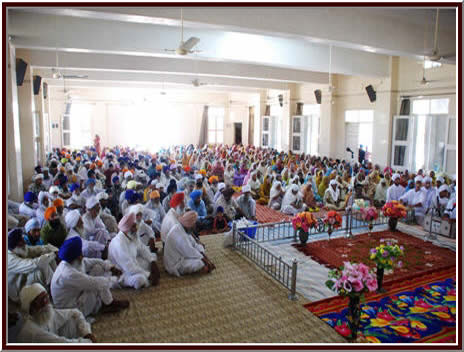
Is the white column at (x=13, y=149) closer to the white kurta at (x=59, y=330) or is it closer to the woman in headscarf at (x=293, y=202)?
the white kurta at (x=59, y=330)

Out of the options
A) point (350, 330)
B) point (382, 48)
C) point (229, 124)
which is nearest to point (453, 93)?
point (382, 48)

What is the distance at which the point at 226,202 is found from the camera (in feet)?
24.8

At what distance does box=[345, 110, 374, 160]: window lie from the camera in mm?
13289

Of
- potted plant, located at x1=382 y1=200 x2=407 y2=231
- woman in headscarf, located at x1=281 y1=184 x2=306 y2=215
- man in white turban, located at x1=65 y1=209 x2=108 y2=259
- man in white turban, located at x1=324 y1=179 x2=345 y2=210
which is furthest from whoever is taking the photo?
man in white turban, located at x1=324 y1=179 x2=345 y2=210

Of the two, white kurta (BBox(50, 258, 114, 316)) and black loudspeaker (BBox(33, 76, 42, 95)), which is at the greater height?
black loudspeaker (BBox(33, 76, 42, 95))

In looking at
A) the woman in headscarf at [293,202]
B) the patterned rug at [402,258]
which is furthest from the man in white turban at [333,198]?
the patterned rug at [402,258]

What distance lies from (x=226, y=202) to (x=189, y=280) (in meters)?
2.89

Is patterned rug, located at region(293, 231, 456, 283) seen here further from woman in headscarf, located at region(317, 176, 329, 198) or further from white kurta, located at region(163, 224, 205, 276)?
woman in headscarf, located at region(317, 176, 329, 198)

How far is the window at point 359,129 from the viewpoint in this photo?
13289mm

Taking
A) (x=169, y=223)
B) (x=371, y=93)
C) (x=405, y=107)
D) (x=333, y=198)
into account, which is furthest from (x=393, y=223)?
(x=371, y=93)

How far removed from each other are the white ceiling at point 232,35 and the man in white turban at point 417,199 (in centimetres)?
303

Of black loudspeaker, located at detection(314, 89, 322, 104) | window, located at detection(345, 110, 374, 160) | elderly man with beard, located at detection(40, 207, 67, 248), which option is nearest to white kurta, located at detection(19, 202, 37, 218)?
elderly man with beard, located at detection(40, 207, 67, 248)

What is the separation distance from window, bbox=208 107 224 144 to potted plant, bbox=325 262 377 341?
823 inches

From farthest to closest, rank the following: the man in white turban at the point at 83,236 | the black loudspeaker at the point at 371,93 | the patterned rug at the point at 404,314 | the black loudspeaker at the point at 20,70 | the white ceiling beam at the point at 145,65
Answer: the black loudspeaker at the point at 371,93 → the white ceiling beam at the point at 145,65 → the black loudspeaker at the point at 20,70 → the man in white turban at the point at 83,236 → the patterned rug at the point at 404,314
